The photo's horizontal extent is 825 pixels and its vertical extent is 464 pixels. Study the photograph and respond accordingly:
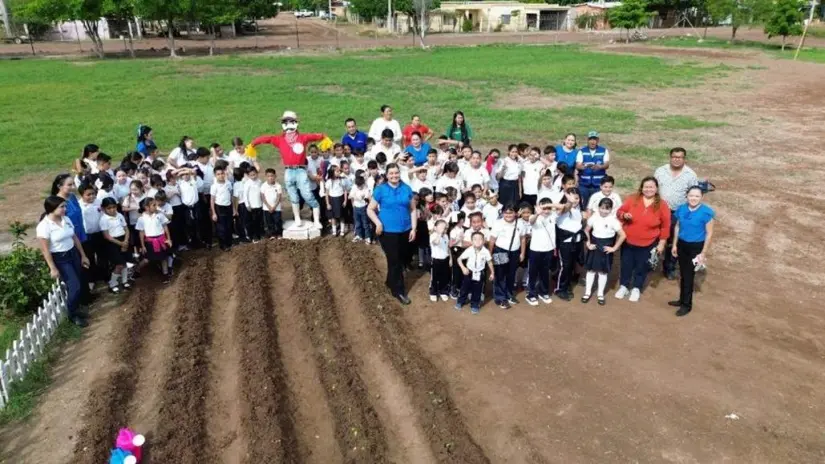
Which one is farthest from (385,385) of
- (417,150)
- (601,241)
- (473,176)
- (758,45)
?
(758,45)

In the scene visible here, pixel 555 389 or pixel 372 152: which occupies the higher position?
pixel 372 152

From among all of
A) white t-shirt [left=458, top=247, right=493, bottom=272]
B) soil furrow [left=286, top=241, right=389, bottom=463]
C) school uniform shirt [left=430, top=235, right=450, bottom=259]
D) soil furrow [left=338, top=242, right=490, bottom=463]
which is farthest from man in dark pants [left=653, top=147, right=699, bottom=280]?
soil furrow [left=286, top=241, right=389, bottom=463]

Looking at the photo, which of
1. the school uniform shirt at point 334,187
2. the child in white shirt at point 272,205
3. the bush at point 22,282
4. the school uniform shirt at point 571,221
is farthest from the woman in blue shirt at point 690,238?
the bush at point 22,282

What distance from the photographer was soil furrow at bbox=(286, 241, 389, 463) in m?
5.52

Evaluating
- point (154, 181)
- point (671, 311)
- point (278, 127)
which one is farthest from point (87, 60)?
point (671, 311)

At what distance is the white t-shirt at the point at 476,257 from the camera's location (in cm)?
760

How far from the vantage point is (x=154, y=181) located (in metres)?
9.01

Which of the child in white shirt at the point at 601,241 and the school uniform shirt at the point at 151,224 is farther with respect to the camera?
the school uniform shirt at the point at 151,224

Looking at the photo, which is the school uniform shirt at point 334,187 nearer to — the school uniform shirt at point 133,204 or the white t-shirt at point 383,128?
the white t-shirt at point 383,128

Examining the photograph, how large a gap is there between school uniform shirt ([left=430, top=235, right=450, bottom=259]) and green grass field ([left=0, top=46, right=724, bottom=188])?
936 centimetres

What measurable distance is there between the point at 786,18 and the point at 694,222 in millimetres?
40297

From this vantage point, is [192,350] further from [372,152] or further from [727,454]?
[727,454]

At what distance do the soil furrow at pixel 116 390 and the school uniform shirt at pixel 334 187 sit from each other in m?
3.35

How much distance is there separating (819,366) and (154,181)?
364 inches
